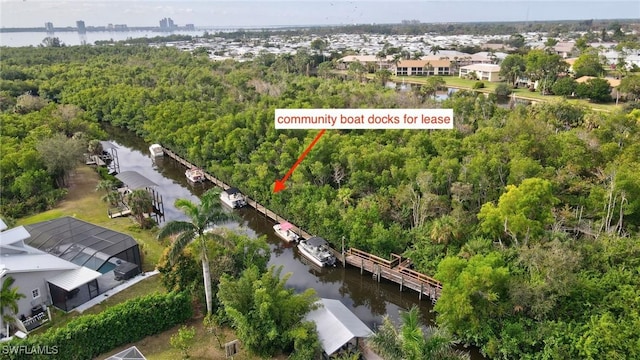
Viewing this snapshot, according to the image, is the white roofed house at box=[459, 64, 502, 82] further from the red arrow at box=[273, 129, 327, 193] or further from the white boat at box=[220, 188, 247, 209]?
the white boat at box=[220, 188, 247, 209]

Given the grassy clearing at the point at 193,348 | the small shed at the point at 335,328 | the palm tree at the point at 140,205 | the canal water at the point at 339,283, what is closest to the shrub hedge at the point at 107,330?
the grassy clearing at the point at 193,348

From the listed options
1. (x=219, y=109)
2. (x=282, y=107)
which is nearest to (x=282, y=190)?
(x=282, y=107)

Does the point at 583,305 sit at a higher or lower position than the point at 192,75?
lower

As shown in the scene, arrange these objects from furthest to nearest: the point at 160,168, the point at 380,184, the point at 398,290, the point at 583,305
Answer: the point at 160,168
the point at 380,184
the point at 398,290
the point at 583,305

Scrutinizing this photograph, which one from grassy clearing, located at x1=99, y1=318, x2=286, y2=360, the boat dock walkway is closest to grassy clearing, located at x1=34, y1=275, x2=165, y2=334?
grassy clearing, located at x1=99, y1=318, x2=286, y2=360

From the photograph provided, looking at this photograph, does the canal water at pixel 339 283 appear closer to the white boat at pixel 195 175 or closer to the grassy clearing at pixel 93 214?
the white boat at pixel 195 175

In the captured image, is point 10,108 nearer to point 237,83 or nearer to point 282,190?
point 237,83

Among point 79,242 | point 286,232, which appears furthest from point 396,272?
point 79,242
